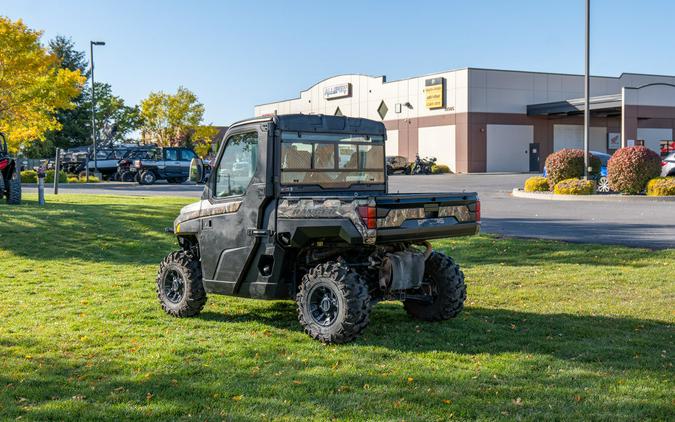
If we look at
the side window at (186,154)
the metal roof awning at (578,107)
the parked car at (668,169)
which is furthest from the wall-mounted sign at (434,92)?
the parked car at (668,169)

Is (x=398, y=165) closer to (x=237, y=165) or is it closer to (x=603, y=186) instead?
(x=603, y=186)

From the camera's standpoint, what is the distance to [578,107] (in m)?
52.4

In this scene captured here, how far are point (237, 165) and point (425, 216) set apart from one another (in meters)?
1.95

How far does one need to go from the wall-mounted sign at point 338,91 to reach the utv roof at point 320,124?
57.6m

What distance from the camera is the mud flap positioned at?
7.57m

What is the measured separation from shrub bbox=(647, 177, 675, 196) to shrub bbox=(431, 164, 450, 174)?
2920 centimetres

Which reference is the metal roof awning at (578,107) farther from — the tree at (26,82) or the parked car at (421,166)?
the tree at (26,82)

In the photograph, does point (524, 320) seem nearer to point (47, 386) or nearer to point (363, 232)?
point (363, 232)

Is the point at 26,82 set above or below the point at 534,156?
above

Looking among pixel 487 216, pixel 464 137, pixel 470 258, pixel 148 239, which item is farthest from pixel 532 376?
pixel 464 137

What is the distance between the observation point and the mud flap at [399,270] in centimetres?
757

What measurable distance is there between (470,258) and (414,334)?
5846mm

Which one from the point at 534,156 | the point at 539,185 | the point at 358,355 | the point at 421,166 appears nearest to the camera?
the point at 358,355

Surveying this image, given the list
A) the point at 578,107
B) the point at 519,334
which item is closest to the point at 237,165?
the point at 519,334
